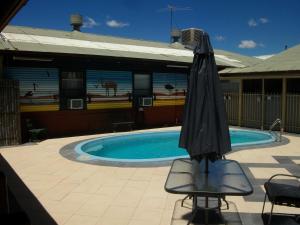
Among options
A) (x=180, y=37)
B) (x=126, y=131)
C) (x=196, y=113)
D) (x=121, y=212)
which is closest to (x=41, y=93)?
(x=126, y=131)

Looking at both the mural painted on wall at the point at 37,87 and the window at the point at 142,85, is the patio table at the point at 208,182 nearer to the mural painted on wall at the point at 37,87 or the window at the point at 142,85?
the mural painted on wall at the point at 37,87

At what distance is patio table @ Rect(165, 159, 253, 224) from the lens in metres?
4.43

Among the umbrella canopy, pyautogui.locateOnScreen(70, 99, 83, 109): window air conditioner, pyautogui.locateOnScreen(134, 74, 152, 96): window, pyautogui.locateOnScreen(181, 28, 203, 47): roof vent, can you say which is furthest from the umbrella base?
pyautogui.locateOnScreen(181, 28, 203, 47): roof vent

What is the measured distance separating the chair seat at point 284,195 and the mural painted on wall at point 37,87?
10.3m

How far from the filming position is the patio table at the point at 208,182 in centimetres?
443

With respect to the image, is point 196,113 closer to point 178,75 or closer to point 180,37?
point 178,75

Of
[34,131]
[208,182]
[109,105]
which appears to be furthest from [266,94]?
[208,182]

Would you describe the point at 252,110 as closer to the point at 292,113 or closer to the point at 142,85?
the point at 292,113

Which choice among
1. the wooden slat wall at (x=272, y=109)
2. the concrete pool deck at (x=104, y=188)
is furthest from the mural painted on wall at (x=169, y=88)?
the concrete pool deck at (x=104, y=188)

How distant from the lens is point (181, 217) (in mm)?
5449

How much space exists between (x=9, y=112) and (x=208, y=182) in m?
8.93

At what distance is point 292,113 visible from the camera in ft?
46.5

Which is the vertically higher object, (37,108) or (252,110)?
(37,108)

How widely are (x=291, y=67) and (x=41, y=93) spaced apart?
400 inches
